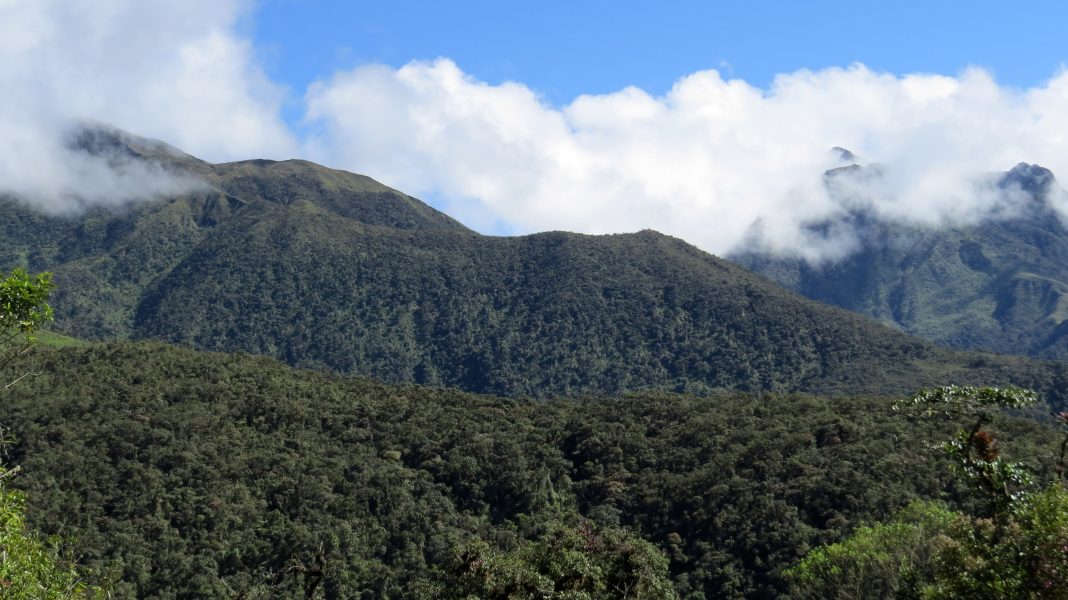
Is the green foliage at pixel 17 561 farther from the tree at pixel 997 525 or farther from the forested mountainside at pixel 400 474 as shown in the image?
the forested mountainside at pixel 400 474

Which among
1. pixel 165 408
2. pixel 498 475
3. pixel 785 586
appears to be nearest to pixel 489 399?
pixel 498 475

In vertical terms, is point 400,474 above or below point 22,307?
below

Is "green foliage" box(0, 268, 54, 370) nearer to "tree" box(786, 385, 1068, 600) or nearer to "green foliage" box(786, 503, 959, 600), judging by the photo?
"tree" box(786, 385, 1068, 600)

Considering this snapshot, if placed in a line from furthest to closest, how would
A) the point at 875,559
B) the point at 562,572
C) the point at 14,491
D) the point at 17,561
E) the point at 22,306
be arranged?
the point at 875,559 < the point at 562,572 < the point at 22,306 < the point at 14,491 < the point at 17,561

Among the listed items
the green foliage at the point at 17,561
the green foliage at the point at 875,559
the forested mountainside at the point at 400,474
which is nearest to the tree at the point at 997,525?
the green foliage at the point at 17,561

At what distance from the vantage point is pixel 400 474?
86.8 metres

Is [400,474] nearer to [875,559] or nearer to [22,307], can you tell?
[875,559]

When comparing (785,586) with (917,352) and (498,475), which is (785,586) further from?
(917,352)

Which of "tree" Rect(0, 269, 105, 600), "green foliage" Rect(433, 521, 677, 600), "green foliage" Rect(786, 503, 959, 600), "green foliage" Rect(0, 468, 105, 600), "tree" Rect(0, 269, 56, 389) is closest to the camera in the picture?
"green foliage" Rect(0, 468, 105, 600)

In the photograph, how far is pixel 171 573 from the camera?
67.9 m

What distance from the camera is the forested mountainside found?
227 ft

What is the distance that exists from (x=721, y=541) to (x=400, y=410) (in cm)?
4322

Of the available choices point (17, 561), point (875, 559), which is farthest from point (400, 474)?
point (17, 561)

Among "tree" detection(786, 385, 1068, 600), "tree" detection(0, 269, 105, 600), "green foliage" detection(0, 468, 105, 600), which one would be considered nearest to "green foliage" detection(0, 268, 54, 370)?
"tree" detection(0, 269, 105, 600)
